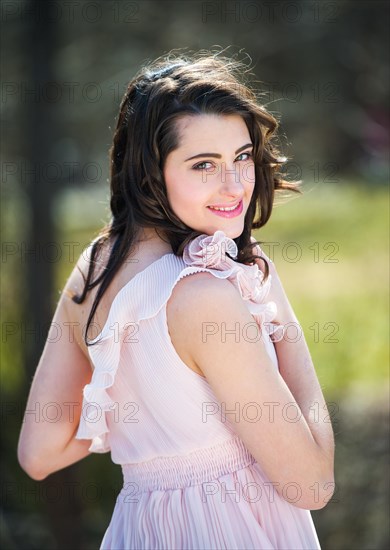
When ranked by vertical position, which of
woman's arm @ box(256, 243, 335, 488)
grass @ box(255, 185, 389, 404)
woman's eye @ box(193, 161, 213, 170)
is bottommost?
grass @ box(255, 185, 389, 404)

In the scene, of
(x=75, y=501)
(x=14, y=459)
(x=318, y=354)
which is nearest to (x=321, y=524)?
(x=318, y=354)

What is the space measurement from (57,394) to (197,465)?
17.9 inches

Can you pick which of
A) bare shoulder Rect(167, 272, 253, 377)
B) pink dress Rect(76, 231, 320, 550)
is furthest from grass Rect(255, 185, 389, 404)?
bare shoulder Rect(167, 272, 253, 377)

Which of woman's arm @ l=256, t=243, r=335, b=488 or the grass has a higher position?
woman's arm @ l=256, t=243, r=335, b=488

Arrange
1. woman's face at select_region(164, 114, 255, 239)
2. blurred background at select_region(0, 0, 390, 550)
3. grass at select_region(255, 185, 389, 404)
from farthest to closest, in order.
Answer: grass at select_region(255, 185, 389, 404), blurred background at select_region(0, 0, 390, 550), woman's face at select_region(164, 114, 255, 239)

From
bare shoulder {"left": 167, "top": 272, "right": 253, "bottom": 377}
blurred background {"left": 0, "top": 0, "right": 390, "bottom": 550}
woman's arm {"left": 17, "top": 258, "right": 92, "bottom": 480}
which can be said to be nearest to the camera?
bare shoulder {"left": 167, "top": 272, "right": 253, "bottom": 377}

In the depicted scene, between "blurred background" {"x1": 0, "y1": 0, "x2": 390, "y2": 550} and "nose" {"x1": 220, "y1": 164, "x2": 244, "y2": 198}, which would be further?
"blurred background" {"x1": 0, "y1": 0, "x2": 390, "y2": 550}

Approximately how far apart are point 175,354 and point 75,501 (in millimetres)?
2577

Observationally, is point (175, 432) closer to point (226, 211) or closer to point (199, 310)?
point (199, 310)

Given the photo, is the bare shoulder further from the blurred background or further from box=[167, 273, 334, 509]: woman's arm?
the blurred background

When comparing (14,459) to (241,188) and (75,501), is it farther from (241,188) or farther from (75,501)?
(241,188)

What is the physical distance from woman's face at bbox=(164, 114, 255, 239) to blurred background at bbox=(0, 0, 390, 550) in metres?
2.04

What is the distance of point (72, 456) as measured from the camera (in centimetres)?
216

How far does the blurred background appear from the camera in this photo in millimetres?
3844
